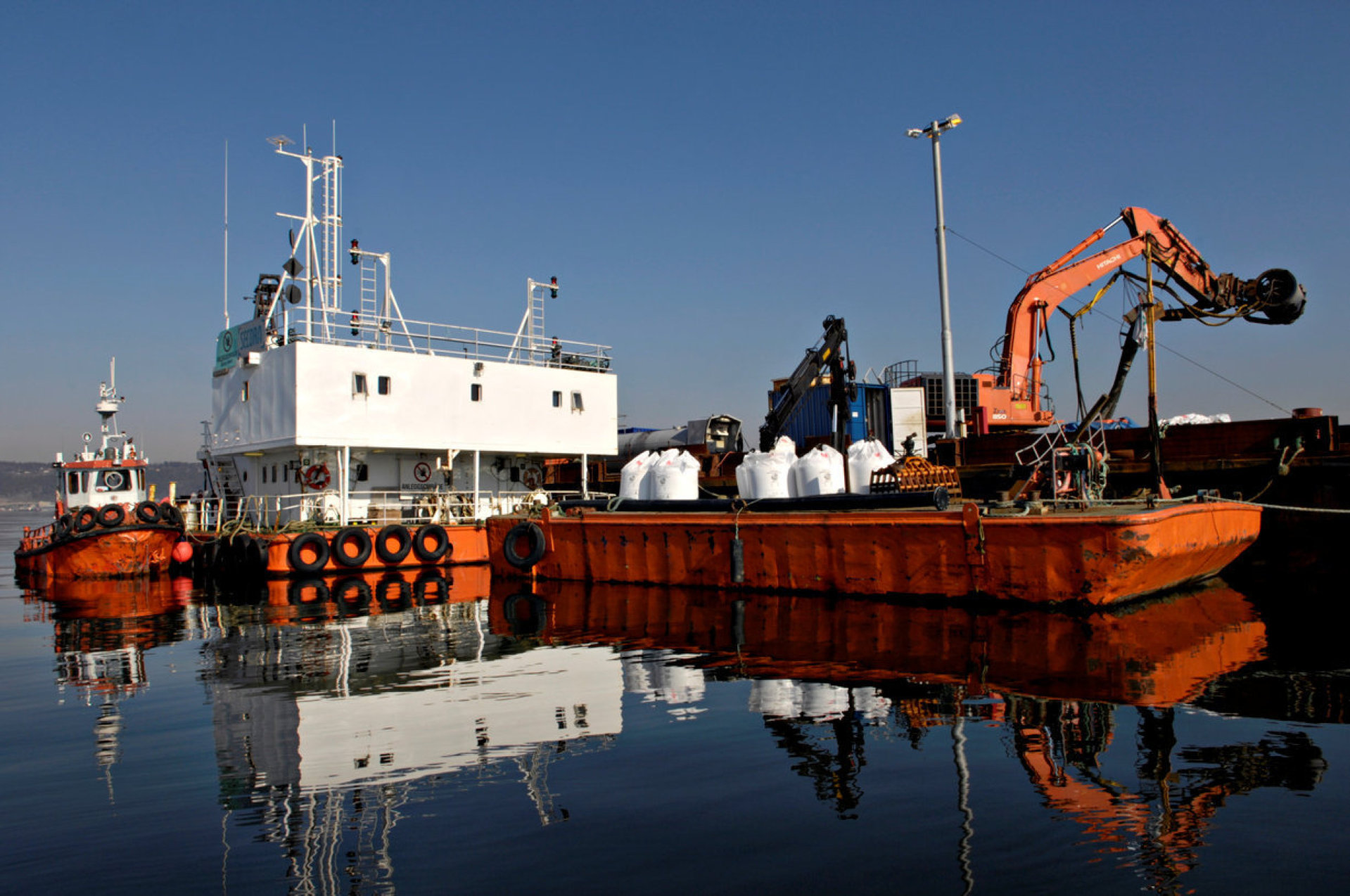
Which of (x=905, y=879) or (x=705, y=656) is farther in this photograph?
(x=705, y=656)

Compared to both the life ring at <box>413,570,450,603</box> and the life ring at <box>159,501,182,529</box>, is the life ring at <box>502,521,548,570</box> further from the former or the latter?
the life ring at <box>159,501,182,529</box>

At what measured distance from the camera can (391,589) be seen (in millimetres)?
18031

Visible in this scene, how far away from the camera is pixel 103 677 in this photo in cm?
1002

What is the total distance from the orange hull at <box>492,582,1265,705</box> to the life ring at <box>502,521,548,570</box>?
3366 mm

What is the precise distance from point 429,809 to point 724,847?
183 cm

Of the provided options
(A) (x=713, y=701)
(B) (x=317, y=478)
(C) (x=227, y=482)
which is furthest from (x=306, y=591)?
A: (A) (x=713, y=701)

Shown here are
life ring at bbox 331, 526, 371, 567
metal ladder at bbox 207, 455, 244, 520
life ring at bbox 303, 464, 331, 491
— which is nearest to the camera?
life ring at bbox 331, 526, 371, 567

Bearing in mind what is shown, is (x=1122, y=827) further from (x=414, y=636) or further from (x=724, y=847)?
(x=414, y=636)

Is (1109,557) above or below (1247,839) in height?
above

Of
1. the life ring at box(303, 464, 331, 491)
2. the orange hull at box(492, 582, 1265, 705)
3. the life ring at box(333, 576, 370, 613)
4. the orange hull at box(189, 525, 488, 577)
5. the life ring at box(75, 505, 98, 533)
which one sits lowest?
the orange hull at box(492, 582, 1265, 705)

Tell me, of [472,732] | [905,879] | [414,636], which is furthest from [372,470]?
[905,879]

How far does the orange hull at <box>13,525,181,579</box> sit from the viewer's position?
2189 cm

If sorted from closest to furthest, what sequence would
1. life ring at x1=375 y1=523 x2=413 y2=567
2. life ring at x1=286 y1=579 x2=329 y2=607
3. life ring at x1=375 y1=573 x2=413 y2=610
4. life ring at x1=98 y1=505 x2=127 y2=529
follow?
1. life ring at x1=375 y1=573 x2=413 y2=610
2. life ring at x1=286 y1=579 x2=329 y2=607
3. life ring at x1=375 y1=523 x2=413 y2=567
4. life ring at x1=98 y1=505 x2=127 y2=529

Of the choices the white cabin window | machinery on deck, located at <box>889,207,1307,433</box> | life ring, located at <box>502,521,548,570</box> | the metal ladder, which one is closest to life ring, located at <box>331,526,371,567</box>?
life ring, located at <box>502,521,548,570</box>
